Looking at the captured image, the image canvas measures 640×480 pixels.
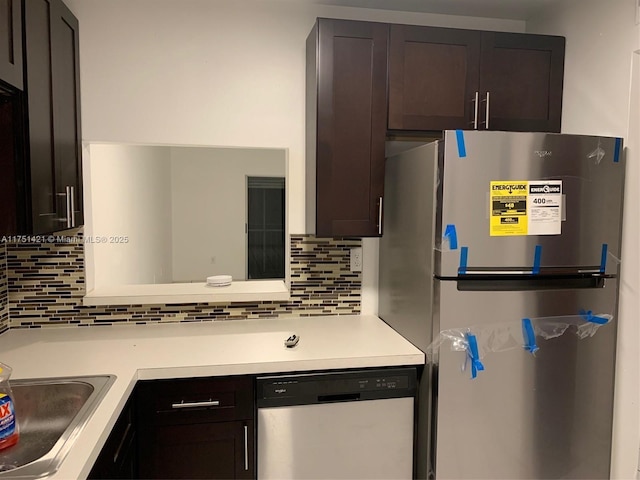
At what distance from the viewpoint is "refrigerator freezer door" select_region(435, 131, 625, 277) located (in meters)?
1.69

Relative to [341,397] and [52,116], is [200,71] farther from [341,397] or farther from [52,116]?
[341,397]

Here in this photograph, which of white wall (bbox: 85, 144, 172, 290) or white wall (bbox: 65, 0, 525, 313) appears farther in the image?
white wall (bbox: 85, 144, 172, 290)

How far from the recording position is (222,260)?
580cm

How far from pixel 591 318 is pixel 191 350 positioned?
1600mm

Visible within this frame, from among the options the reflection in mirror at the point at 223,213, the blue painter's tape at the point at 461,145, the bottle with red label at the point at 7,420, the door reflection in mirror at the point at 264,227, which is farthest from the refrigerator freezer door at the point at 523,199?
the door reflection in mirror at the point at 264,227

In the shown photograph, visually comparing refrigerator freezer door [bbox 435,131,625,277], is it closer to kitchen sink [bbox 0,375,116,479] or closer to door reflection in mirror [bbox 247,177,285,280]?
kitchen sink [bbox 0,375,116,479]

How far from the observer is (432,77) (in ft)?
6.77

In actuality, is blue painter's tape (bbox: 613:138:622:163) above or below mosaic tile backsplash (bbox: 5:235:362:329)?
above

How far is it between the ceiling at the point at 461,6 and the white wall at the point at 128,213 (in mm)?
1448

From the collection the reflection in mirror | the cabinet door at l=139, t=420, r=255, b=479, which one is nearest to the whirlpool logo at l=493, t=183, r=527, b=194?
the cabinet door at l=139, t=420, r=255, b=479

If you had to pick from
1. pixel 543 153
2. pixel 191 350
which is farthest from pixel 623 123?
pixel 191 350

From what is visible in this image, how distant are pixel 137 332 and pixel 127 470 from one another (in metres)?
0.71

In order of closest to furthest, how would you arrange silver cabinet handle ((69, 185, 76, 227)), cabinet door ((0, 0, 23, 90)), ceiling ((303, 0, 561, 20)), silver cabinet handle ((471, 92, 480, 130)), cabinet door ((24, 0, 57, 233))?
cabinet door ((0, 0, 23, 90)) < cabinet door ((24, 0, 57, 233)) < silver cabinet handle ((69, 185, 76, 227)) < silver cabinet handle ((471, 92, 480, 130)) < ceiling ((303, 0, 561, 20))

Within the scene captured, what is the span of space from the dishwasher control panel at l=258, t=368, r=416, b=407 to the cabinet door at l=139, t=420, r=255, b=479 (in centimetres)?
16
